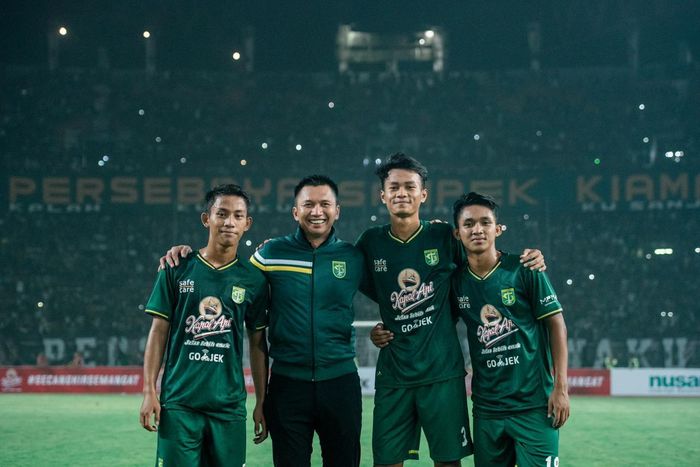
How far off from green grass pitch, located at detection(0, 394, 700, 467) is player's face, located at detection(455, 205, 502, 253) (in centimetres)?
430

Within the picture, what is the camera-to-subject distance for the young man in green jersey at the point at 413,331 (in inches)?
182

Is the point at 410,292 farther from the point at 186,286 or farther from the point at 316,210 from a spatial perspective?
the point at 186,286

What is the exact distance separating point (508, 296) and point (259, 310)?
1.58 metres

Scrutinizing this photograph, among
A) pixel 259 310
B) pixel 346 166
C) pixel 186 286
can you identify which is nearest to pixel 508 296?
pixel 259 310

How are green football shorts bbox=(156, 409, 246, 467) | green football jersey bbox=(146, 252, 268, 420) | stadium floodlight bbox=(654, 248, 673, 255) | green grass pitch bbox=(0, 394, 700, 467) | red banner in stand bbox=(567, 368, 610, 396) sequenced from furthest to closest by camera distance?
1. stadium floodlight bbox=(654, 248, 673, 255)
2. red banner in stand bbox=(567, 368, 610, 396)
3. green grass pitch bbox=(0, 394, 700, 467)
4. green football jersey bbox=(146, 252, 268, 420)
5. green football shorts bbox=(156, 409, 246, 467)

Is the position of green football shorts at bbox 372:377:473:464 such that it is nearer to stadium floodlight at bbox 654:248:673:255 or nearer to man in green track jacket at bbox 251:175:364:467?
man in green track jacket at bbox 251:175:364:467

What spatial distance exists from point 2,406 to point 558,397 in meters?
14.0

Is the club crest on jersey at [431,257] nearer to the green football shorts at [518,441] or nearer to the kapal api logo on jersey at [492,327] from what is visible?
the kapal api logo on jersey at [492,327]

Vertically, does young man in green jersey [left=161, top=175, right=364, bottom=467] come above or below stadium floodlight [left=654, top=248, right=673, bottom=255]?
below

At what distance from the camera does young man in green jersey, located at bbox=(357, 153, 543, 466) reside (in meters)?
4.62

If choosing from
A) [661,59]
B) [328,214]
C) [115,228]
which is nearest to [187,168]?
[115,228]

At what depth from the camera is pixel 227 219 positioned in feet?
14.7

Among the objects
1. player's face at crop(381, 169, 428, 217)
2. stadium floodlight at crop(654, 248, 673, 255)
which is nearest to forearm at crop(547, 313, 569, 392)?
player's face at crop(381, 169, 428, 217)

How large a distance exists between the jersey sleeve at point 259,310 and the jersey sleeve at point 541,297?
1.69 metres
